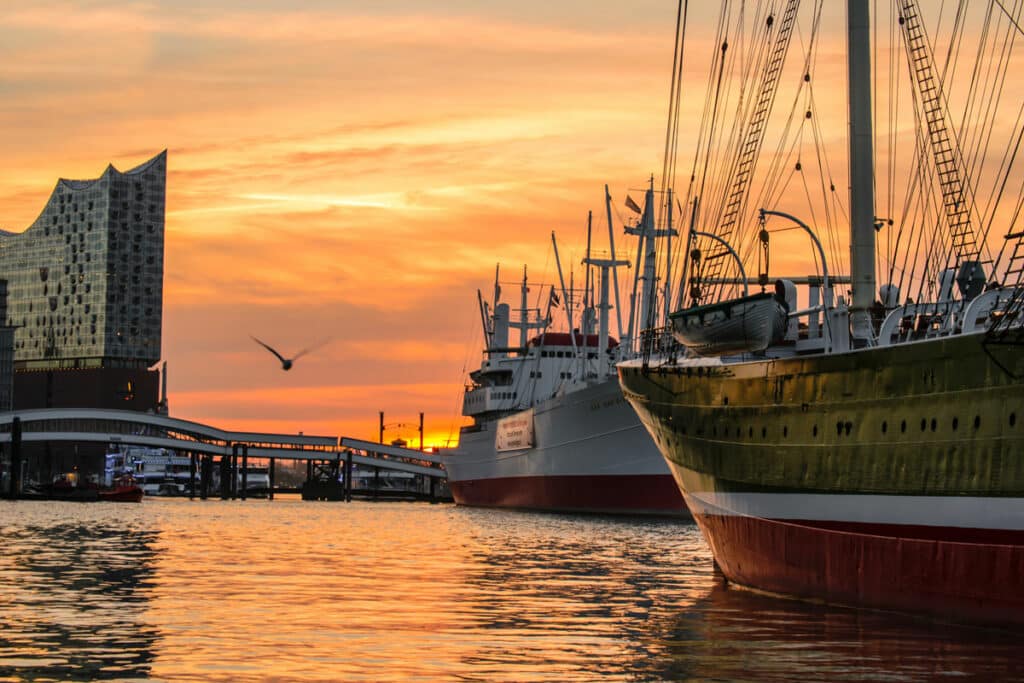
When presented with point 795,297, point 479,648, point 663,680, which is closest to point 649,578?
point 795,297

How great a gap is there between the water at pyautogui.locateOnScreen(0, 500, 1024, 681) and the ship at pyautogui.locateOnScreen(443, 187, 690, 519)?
3538 cm

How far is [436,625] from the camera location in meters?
24.9

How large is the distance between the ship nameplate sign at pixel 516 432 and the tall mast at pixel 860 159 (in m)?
68.2

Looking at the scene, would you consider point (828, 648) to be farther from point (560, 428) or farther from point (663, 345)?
point (560, 428)

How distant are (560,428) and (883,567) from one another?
66365 mm

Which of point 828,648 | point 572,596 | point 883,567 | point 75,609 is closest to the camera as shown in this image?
point 828,648

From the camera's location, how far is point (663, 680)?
62.4 ft

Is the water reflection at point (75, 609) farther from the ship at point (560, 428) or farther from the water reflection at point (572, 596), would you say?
the ship at point (560, 428)

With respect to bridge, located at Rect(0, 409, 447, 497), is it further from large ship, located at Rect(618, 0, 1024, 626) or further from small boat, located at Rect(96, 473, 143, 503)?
large ship, located at Rect(618, 0, 1024, 626)

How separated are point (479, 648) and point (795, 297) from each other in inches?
508

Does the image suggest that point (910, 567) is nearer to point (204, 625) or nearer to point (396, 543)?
point (204, 625)

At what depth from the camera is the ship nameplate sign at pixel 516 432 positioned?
99.7m

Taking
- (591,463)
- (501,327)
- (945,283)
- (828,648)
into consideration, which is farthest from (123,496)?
(828,648)

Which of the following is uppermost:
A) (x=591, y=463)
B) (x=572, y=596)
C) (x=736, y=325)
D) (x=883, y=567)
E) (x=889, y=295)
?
(x=889, y=295)
